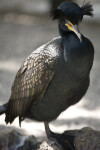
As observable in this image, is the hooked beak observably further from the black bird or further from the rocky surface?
the rocky surface

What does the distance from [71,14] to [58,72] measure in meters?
0.41

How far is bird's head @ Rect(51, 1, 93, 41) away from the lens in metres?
2.43

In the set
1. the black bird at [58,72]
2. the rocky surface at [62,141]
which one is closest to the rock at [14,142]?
the rocky surface at [62,141]

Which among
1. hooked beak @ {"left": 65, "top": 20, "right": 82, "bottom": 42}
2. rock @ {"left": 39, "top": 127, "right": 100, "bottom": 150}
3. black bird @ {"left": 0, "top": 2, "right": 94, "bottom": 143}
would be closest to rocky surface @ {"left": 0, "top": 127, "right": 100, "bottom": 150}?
rock @ {"left": 39, "top": 127, "right": 100, "bottom": 150}

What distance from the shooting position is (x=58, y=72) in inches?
100

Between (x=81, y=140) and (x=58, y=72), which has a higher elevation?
(x=58, y=72)

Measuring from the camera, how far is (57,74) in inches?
101

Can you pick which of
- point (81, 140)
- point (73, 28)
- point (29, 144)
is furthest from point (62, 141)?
point (73, 28)

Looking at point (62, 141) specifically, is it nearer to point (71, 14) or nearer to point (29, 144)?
point (29, 144)

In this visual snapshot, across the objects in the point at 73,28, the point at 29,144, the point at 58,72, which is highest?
the point at 73,28

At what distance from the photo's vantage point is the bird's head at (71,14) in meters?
2.43

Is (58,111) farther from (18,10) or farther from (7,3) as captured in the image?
(7,3)

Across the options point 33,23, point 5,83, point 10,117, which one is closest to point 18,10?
point 33,23

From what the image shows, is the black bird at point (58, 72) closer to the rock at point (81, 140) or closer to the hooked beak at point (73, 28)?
the hooked beak at point (73, 28)
